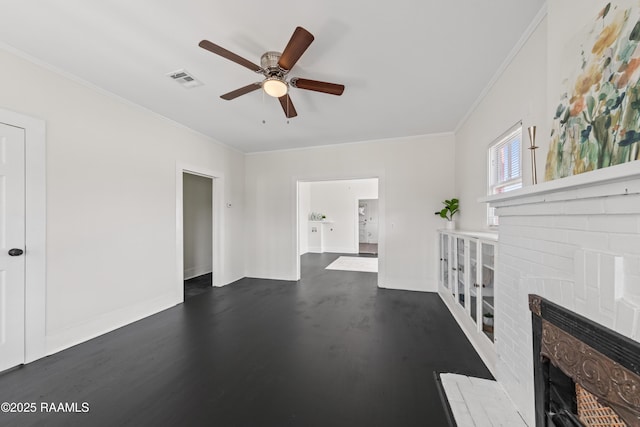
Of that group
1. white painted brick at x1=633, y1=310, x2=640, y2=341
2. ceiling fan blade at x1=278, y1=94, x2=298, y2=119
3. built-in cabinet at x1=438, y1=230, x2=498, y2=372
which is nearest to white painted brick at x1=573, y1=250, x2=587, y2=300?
white painted brick at x1=633, y1=310, x2=640, y2=341

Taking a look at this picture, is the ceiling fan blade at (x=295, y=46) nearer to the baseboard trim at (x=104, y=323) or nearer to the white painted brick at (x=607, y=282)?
the white painted brick at (x=607, y=282)

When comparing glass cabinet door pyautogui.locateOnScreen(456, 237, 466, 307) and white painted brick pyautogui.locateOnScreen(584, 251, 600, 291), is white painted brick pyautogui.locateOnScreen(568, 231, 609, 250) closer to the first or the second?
white painted brick pyautogui.locateOnScreen(584, 251, 600, 291)

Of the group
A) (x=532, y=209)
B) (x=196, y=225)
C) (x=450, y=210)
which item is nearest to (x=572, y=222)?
(x=532, y=209)

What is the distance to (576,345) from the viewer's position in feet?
3.26

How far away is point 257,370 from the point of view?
1.96m

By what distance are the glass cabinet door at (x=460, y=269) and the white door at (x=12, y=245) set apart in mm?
4232

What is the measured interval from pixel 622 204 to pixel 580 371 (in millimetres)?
688

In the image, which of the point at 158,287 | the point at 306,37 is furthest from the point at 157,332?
the point at 306,37

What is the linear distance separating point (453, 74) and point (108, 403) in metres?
3.86

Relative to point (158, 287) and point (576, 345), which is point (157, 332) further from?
point (576, 345)

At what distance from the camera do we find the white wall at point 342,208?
8094 mm

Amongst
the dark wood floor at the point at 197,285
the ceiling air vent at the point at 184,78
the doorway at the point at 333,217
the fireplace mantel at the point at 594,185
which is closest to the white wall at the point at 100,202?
the dark wood floor at the point at 197,285

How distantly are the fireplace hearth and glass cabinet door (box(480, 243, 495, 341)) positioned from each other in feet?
2.59

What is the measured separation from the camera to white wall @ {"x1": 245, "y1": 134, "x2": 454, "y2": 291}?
4000 mm
